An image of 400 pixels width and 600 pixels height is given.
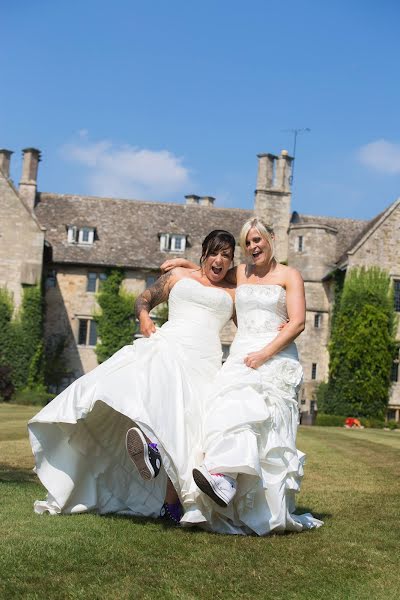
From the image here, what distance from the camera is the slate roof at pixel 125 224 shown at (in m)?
43.3

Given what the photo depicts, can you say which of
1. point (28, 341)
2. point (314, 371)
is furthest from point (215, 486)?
point (314, 371)

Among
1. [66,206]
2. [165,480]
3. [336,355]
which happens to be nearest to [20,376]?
[66,206]

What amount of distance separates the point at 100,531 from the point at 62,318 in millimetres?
36890

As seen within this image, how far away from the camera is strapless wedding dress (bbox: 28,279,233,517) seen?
23.3 ft

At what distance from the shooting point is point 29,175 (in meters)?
45.5

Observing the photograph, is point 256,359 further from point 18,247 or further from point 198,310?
point 18,247

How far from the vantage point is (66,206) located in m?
46.0

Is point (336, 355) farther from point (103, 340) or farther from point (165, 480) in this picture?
point (165, 480)

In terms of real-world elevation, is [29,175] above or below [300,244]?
above

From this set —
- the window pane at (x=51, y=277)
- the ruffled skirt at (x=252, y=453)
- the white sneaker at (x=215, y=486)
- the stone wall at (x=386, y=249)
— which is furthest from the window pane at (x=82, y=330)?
the white sneaker at (x=215, y=486)

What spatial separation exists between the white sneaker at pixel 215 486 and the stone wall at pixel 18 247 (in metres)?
34.2

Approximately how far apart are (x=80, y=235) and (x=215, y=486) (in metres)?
38.2

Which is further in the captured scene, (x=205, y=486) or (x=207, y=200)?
(x=207, y=200)

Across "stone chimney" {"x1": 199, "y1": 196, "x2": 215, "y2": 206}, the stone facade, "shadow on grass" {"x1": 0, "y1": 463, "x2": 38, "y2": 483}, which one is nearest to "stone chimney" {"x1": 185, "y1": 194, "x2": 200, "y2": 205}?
"stone chimney" {"x1": 199, "y1": 196, "x2": 215, "y2": 206}
